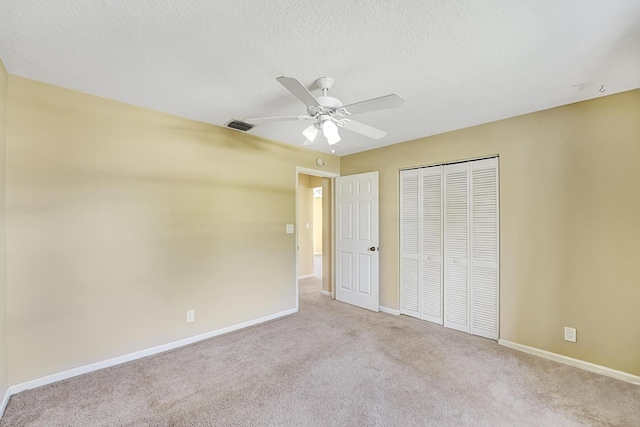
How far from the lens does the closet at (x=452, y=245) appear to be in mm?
3123

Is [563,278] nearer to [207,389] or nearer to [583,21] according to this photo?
[583,21]

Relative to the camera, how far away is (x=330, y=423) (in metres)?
1.82

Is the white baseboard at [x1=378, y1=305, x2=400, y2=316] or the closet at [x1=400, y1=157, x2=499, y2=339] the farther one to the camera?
the white baseboard at [x1=378, y1=305, x2=400, y2=316]

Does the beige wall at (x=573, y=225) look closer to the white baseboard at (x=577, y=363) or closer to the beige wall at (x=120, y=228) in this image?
the white baseboard at (x=577, y=363)

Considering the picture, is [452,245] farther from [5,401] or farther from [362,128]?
[5,401]

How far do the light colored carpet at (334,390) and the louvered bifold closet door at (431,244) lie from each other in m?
0.59

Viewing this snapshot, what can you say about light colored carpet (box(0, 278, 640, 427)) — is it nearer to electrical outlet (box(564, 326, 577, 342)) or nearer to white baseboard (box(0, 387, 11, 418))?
white baseboard (box(0, 387, 11, 418))

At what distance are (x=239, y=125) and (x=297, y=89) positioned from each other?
173 cm

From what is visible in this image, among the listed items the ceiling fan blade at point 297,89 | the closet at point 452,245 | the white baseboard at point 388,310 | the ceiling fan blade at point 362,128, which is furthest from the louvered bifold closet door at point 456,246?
the ceiling fan blade at point 297,89


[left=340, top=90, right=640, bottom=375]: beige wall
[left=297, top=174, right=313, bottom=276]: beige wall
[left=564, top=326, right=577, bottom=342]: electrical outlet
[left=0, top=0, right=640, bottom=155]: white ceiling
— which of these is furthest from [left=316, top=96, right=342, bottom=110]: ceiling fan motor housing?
[left=297, top=174, right=313, bottom=276]: beige wall

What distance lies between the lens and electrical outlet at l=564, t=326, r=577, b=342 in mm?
2543

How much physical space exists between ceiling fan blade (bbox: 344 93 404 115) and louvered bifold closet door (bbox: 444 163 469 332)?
6.50 feet

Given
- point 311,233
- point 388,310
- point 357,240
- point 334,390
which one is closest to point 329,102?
point 334,390

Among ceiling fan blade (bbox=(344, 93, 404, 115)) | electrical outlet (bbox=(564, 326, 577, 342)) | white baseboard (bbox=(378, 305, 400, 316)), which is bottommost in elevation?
white baseboard (bbox=(378, 305, 400, 316))
